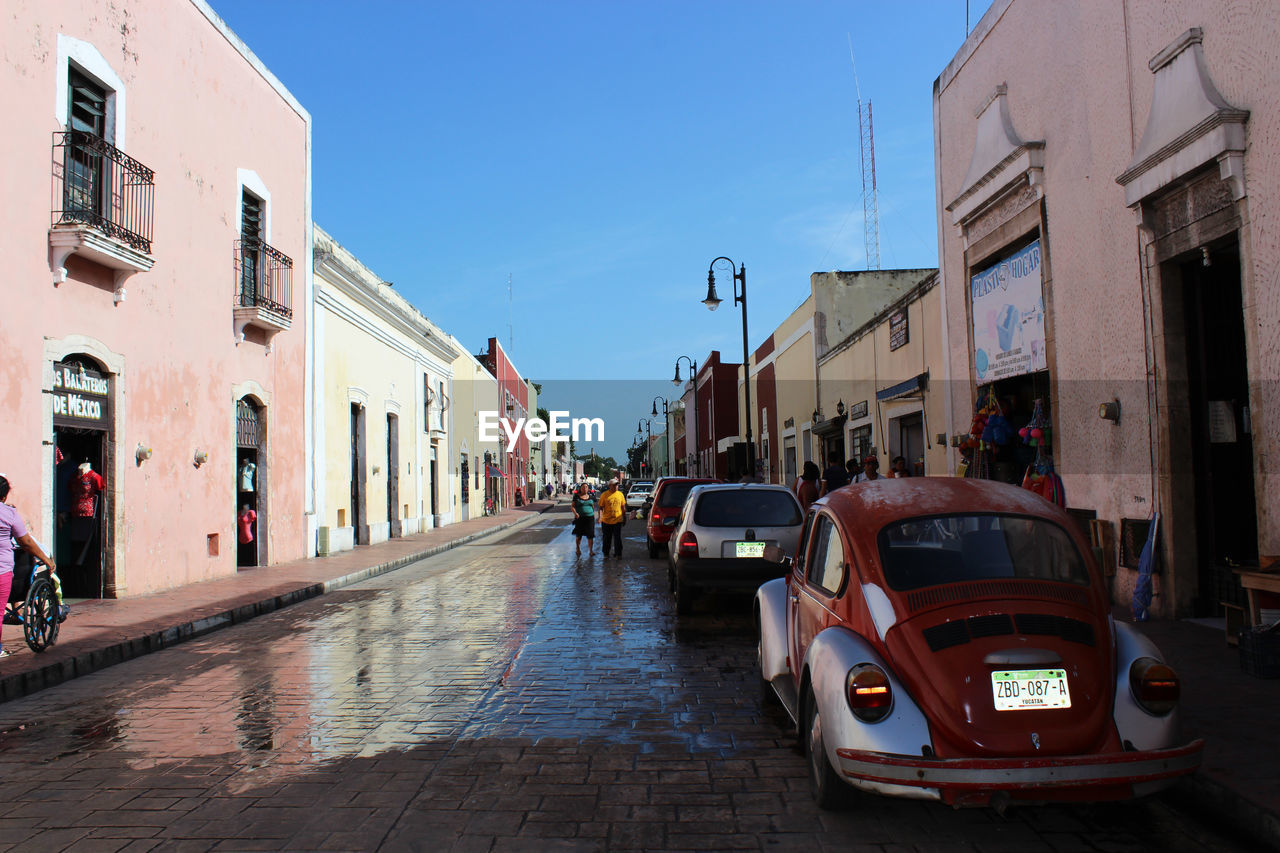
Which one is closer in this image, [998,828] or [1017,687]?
[1017,687]

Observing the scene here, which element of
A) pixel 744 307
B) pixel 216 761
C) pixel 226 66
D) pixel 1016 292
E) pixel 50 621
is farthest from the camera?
pixel 744 307

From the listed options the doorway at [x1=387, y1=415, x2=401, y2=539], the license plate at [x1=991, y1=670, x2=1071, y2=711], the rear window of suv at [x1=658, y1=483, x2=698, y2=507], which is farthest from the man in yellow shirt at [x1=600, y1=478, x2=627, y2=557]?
the license plate at [x1=991, y1=670, x2=1071, y2=711]

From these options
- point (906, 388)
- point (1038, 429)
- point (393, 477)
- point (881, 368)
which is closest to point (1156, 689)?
point (1038, 429)

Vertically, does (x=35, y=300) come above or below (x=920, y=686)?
above

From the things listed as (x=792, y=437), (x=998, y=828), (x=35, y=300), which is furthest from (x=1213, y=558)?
(x=792, y=437)

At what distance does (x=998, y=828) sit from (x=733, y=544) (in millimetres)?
6390

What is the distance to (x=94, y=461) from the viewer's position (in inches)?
502

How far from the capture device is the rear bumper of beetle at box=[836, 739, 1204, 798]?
366cm

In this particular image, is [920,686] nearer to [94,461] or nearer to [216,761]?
[216,761]

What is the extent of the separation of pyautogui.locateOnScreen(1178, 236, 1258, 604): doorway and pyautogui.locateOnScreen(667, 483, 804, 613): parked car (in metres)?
4.02

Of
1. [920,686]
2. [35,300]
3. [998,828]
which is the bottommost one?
[998,828]

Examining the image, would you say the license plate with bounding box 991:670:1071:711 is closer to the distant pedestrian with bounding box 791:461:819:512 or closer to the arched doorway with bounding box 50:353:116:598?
the distant pedestrian with bounding box 791:461:819:512

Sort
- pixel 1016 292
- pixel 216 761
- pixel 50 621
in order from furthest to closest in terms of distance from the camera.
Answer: pixel 1016 292, pixel 50 621, pixel 216 761

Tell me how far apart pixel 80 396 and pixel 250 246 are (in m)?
5.95
